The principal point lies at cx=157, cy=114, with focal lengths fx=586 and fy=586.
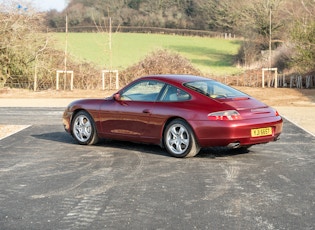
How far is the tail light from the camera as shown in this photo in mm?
9430

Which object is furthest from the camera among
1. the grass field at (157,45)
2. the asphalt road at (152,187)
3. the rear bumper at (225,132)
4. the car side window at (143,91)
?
the grass field at (157,45)

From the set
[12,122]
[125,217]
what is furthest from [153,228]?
[12,122]

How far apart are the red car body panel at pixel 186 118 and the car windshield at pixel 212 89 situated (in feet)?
0.48

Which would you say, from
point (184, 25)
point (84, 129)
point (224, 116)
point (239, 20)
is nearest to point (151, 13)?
point (184, 25)

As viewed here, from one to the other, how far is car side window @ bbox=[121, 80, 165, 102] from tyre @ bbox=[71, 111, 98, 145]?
0.93 m

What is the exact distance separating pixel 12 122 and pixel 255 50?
118ft

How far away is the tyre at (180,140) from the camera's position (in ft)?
31.7

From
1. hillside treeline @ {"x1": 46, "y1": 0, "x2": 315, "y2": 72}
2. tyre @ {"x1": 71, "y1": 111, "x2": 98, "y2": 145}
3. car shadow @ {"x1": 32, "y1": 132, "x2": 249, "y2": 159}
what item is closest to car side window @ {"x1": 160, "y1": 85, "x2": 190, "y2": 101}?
car shadow @ {"x1": 32, "y1": 132, "x2": 249, "y2": 159}

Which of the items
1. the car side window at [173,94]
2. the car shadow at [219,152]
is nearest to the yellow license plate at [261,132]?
the car shadow at [219,152]

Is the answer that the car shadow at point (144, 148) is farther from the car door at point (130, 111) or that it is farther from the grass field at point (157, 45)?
the grass field at point (157, 45)

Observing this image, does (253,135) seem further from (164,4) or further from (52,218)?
(164,4)

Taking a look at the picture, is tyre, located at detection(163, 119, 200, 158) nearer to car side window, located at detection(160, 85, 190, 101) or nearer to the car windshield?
car side window, located at detection(160, 85, 190, 101)

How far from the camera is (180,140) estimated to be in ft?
32.1

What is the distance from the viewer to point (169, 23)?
78062 millimetres
